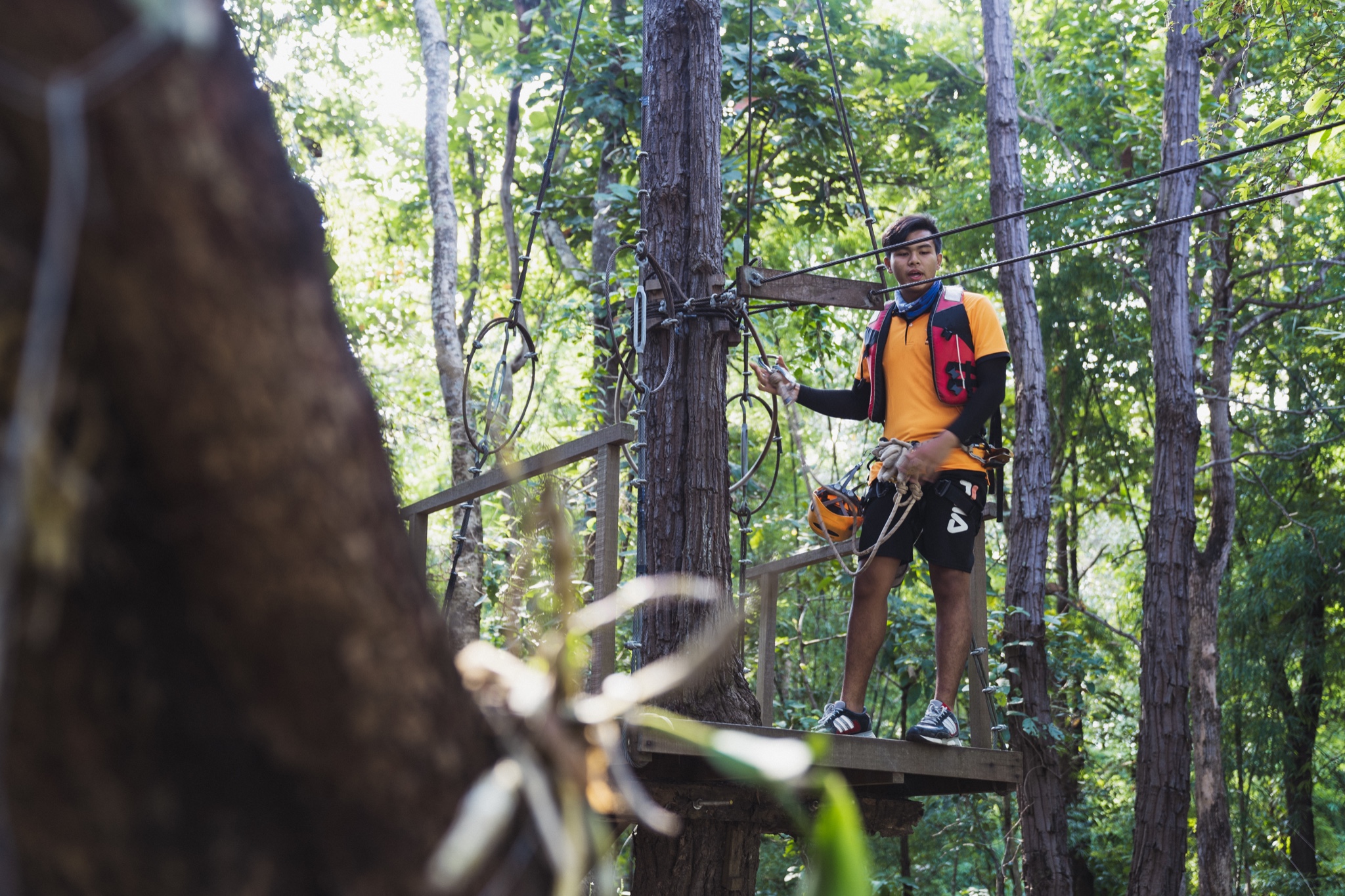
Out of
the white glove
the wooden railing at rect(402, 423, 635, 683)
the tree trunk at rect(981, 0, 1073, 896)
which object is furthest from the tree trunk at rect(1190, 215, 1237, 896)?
the wooden railing at rect(402, 423, 635, 683)

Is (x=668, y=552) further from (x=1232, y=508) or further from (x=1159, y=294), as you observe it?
(x=1232, y=508)

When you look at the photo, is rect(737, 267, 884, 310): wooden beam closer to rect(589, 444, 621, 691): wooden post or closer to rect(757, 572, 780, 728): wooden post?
rect(589, 444, 621, 691): wooden post

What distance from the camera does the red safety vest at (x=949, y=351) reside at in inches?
143

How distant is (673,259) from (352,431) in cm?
360

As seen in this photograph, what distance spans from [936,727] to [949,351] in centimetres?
119

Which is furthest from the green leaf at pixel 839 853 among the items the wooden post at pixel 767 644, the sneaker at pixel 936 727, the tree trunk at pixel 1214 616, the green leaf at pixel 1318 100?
the tree trunk at pixel 1214 616

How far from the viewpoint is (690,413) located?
4148 millimetres

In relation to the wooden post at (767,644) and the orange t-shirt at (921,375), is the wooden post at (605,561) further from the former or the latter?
the wooden post at (767,644)

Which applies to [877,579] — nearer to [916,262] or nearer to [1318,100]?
[916,262]

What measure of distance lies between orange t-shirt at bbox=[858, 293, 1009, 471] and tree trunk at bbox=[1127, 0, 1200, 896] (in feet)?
14.8

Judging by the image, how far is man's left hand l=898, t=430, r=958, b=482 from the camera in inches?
139

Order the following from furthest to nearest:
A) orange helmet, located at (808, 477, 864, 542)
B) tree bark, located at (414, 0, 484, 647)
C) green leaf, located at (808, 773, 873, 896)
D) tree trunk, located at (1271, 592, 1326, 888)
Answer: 1. tree trunk, located at (1271, 592, 1326, 888)
2. tree bark, located at (414, 0, 484, 647)
3. orange helmet, located at (808, 477, 864, 542)
4. green leaf, located at (808, 773, 873, 896)

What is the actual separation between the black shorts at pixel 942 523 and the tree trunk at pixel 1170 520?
444 centimetres

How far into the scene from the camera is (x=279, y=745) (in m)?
0.69
